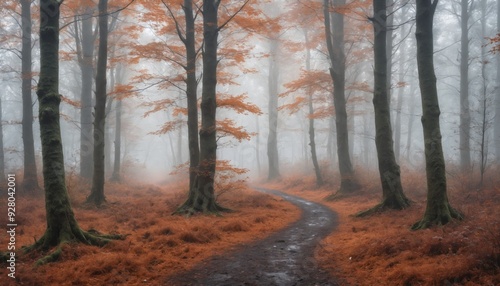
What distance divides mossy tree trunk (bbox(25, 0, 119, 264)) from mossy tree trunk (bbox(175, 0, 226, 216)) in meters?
4.68

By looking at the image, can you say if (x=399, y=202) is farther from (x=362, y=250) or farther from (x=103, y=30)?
(x=103, y=30)

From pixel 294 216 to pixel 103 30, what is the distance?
11387mm

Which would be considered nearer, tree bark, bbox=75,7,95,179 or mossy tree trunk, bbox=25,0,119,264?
mossy tree trunk, bbox=25,0,119,264

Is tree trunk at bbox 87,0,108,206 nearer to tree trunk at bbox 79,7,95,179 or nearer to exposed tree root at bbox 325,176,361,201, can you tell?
tree trunk at bbox 79,7,95,179

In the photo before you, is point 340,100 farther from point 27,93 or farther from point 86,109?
point 27,93

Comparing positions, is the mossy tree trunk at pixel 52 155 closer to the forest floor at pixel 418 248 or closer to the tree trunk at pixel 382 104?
the forest floor at pixel 418 248

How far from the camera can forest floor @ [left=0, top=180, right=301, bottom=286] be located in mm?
5512

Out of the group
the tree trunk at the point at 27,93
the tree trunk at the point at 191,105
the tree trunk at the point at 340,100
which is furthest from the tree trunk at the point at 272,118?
the tree trunk at the point at 27,93

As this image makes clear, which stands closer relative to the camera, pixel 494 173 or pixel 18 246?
pixel 18 246

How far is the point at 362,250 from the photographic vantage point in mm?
6734

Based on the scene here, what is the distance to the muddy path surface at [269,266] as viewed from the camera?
549cm

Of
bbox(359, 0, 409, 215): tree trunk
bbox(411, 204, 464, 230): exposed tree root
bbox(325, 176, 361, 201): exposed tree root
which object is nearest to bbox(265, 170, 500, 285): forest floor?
bbox(411, 204, 464, 230): exposed tree root

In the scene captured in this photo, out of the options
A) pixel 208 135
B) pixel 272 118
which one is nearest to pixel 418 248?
pixel 208 135

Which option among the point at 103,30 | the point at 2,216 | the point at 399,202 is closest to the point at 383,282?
the point at 399,202
